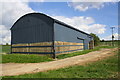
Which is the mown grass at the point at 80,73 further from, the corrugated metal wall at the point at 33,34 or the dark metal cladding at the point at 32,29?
the dark metal cladding at the point at 32,29

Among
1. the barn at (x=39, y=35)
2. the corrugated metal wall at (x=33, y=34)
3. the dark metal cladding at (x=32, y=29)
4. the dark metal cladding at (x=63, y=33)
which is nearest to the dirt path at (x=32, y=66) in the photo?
the barn at (x=39, y=35)

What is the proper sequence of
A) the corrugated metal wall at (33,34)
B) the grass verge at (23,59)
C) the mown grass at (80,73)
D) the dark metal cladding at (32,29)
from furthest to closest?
1. the dark metal cladding at (32,29)
2. the corrugated metal wall at (33,34)
3. the grass verge at (23,59)
4. the mown grass at (80,73)

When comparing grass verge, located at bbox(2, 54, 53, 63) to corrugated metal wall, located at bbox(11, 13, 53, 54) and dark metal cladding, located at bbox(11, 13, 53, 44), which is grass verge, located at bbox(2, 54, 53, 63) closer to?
corrugated metal wall, located at bbox(11, 13, 53, 54)

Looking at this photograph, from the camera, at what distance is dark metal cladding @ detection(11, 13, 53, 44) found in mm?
17375

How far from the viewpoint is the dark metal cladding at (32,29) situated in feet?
57.0

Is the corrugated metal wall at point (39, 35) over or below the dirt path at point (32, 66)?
over

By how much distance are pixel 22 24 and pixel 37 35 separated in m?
4.31

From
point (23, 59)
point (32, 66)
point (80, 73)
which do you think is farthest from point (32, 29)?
point (80, 73)

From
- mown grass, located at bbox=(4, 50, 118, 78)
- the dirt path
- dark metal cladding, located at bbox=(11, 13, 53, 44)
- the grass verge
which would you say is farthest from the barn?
mown grass, located at bbox=(4, 50, 118, 78)

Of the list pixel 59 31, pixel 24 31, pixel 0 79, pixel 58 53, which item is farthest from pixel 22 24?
pixel 0 79

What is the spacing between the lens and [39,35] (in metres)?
18.1

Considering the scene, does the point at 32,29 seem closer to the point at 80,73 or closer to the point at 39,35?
the point at 39,35

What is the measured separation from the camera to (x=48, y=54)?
17.0 m

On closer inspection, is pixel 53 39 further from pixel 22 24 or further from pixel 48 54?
pixel 22 24
